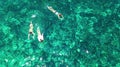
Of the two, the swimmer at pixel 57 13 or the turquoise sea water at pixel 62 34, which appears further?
the swimmer at pixel 57 13

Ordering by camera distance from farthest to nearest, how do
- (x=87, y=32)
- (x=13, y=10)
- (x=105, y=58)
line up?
(x=13, y=10) → (x=87, y=32) → (x=105, y=58)

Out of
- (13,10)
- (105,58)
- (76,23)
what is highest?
(13,10)

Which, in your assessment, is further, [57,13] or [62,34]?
[57,13]

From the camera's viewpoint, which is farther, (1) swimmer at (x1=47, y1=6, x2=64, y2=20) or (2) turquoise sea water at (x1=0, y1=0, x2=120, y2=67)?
(1) swimmer at (x1=47, y1=6, x2=64, y2=20)

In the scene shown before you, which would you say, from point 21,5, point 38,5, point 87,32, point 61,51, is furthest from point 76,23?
point 21,5

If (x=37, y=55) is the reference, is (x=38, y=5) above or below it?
above

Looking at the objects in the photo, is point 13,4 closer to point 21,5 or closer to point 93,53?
point 21,5

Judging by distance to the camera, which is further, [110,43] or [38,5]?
[38,5]

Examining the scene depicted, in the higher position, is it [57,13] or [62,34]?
[57,13]
